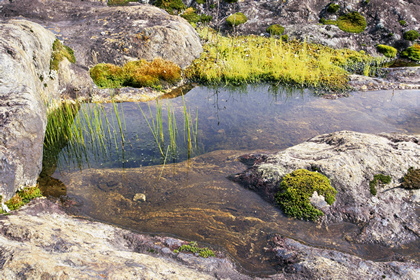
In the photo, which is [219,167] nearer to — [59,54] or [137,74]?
[137,74]

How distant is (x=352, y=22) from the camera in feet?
73.9

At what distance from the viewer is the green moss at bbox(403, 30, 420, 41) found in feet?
68.1

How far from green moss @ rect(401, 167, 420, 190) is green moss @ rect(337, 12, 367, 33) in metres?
17.4

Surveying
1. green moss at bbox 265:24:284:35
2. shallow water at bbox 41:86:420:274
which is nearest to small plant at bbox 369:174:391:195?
shallow water at bbox 41:86:420:274

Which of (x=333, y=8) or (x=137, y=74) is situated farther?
(x=333, y=8)

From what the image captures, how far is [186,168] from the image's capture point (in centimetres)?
908

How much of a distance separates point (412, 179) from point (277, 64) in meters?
10.6

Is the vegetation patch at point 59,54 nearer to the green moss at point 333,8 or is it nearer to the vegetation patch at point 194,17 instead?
the vegetation patch at point 194,17

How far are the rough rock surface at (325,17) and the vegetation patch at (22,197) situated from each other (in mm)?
Result: 15984

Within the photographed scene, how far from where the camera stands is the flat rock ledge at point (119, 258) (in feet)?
12.3

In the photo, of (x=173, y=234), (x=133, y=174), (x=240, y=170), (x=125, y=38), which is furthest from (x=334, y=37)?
(x=173, y=234)

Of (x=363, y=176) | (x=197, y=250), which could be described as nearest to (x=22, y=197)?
(x=197, y=250)

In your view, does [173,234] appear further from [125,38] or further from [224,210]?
[125,38]

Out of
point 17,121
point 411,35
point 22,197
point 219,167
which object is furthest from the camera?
point 411,35
